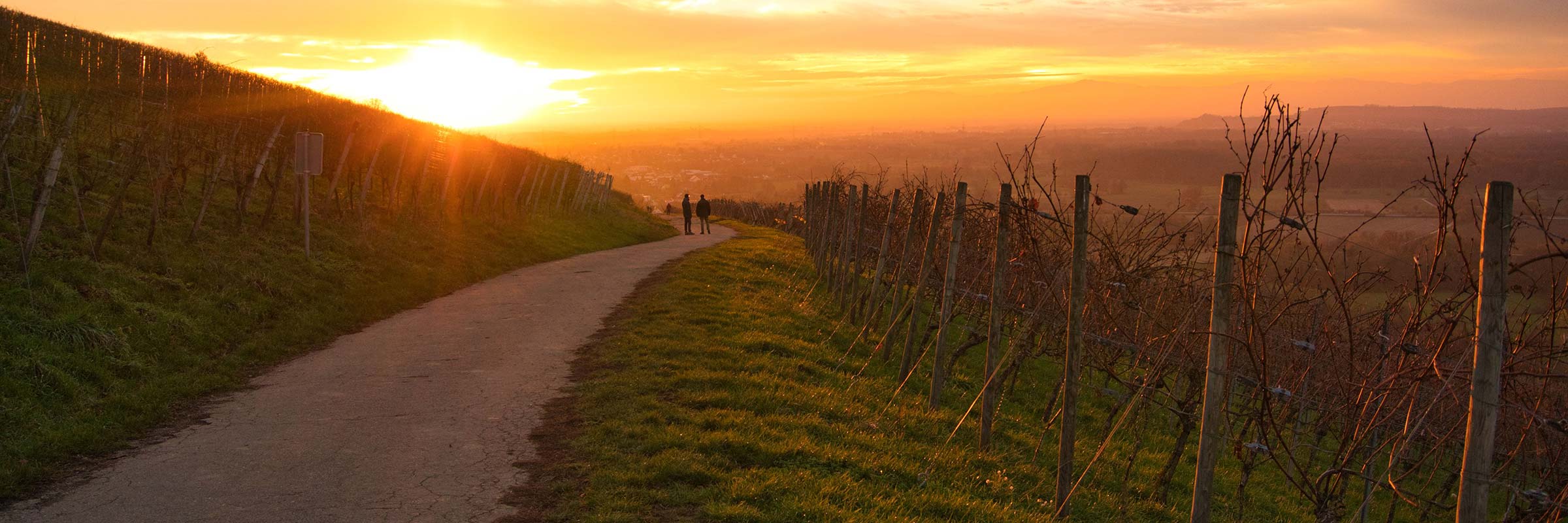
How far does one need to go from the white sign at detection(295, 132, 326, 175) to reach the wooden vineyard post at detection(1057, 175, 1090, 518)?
524 inches

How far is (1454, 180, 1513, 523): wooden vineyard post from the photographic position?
3250 mm

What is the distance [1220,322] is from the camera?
179 inches

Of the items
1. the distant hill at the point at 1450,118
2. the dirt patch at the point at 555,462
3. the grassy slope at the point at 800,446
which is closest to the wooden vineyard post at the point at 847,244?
the grassy slope at the point at 800,446

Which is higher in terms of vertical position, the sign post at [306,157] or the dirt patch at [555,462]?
the sign post at [306,157]

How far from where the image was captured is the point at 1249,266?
5.00 metres

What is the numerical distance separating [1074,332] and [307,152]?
1360 centimetres

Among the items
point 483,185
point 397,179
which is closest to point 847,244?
point 397,179

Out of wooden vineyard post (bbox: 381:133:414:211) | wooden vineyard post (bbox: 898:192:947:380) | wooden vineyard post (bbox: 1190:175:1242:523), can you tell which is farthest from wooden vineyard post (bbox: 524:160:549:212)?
wooden vineyard post (bbox: 1190:175:1242:523)

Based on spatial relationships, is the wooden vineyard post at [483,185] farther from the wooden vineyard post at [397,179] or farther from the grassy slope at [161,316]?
the grassy slope at [161,316]

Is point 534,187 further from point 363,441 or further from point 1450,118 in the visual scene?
point 1450,118

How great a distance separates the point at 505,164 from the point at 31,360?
22.9 metres

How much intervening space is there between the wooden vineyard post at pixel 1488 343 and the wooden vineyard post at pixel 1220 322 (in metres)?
1.18

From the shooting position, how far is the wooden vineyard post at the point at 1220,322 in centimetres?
449

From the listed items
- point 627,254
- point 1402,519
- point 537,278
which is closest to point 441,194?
point 627,254
